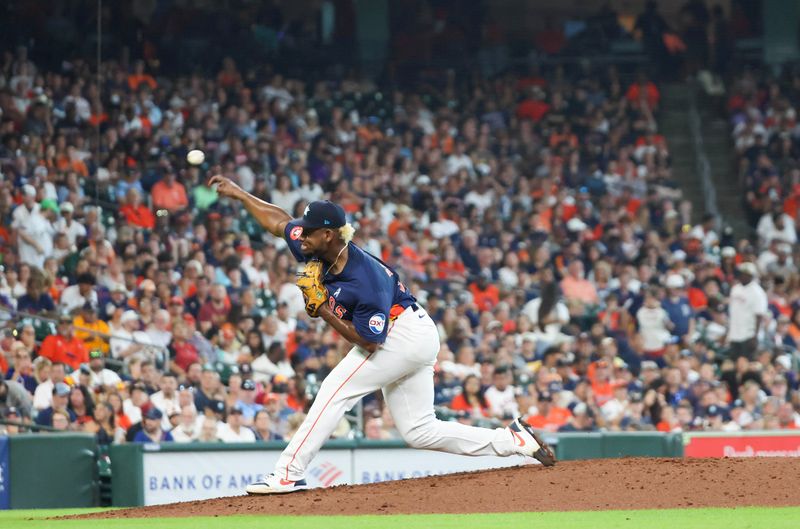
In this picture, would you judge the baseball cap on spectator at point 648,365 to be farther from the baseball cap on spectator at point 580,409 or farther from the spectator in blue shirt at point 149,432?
the spectator in blue shirt at point 149,432

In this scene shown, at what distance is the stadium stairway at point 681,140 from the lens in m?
22.9

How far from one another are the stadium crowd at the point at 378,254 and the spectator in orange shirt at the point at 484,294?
3 cm

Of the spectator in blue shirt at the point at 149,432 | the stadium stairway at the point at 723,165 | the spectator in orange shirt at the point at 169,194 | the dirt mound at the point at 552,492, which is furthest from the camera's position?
the stadium stairway at the point at 723,165

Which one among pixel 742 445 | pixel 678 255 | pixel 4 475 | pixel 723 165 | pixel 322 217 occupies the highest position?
pixel 723 165

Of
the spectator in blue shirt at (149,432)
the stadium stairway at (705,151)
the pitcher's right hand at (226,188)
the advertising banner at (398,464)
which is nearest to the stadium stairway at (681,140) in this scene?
the stadium stairway at (705,151)

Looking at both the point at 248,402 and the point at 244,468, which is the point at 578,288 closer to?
the point at 248,402

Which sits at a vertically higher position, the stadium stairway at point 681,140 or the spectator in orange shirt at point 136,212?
the stadium stairway at point 681,140

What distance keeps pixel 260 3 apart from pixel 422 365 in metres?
16.5

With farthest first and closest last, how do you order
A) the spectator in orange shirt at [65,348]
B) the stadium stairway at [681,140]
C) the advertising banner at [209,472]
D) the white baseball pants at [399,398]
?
the stadium stairway at [681,140], the spectator in orange shirt at [65,348], the advertising banner at [209,472], the white baseball pants at [399,398]

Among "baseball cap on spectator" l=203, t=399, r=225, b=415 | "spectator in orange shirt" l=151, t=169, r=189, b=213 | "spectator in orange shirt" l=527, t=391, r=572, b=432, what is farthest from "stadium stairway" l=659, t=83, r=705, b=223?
"baseball cap on spectator" l=203, t=399, r=225, b=415

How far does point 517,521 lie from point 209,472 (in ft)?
17.6

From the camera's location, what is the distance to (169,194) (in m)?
17.2

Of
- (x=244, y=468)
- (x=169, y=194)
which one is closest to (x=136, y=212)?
(x=169, y=194)

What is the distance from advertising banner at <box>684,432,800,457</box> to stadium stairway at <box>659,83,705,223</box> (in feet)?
27.8
